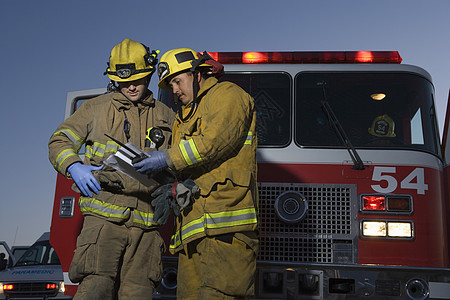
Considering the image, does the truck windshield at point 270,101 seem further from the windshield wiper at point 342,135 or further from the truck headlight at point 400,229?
the truck headlight at point 400,229

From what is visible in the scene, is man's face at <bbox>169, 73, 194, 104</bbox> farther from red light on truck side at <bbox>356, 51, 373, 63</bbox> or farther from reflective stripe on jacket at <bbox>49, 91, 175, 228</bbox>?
red light on truck side at <bbox>356, 51, 373, 63</bbox>

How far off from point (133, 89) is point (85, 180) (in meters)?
0.76

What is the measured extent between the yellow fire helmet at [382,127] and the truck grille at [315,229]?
55 centimetres

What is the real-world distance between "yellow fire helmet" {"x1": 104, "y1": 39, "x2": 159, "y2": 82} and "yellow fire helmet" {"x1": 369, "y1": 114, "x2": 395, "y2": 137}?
1.98 metres

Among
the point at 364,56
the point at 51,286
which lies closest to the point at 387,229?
the point at 364,56

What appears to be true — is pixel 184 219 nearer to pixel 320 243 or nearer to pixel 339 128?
pixel 320 243

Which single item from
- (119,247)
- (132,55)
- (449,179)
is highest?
(132,55)

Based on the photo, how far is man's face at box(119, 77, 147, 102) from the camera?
3910 mm

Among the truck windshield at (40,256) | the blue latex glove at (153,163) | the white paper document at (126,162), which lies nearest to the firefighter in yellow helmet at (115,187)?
the white paper document at (126,162)

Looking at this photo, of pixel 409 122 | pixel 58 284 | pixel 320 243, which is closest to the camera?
pixel 320 243

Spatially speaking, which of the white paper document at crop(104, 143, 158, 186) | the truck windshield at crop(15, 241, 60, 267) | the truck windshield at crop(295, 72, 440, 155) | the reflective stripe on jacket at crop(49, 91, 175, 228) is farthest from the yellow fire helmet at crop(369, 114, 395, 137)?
the truck windshield at crop(15, 241, 60, 267)

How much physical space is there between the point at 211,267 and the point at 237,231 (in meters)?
0.23

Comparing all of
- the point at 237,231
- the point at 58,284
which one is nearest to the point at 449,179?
the point at 237,231

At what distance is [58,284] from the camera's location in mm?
11156
